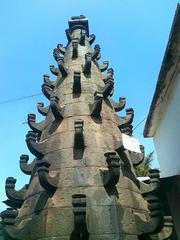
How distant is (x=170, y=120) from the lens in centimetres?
1127

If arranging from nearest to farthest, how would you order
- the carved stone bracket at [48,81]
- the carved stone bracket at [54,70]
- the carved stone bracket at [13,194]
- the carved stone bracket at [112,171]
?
the carved stone bracket at [112,171] → the carved stone bracket at [13,194] → the carved stone bracket at [48,81] → the carved stone bracket at [54,70]

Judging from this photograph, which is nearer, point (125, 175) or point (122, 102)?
point (125, 175)

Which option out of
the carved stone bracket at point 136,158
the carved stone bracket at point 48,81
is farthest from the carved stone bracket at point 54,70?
the carved stone bracket at point 136,158

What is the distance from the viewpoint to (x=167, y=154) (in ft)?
39.3

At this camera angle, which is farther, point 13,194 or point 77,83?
point 77,83

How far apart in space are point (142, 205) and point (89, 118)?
3147mm

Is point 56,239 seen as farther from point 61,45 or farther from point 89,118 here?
point 61,45

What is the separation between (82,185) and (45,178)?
940 mm

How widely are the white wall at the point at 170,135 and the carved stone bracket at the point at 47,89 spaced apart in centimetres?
→ 460

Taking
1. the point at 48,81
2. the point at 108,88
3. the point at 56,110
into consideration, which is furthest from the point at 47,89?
the point at 56,110

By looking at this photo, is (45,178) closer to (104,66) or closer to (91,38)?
(104,66)

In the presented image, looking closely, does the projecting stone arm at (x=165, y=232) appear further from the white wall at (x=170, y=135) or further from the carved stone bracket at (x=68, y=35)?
the carved stone bracket at (x=68, y=35)

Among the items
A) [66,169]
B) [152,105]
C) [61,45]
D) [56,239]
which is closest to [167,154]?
[152,105]

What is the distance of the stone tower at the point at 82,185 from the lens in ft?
22.5
